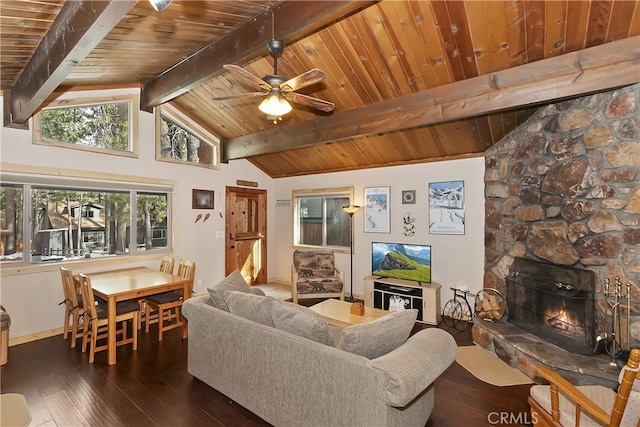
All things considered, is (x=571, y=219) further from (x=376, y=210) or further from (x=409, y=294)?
(x=376, y=210)

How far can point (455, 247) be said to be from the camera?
480 centimetres

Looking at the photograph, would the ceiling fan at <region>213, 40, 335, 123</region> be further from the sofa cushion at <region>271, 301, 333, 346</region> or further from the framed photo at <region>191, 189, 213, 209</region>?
the framed photo at <region>191, 189, 213, 209</region>

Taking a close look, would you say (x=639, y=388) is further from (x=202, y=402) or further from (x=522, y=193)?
(x=202, y=402)

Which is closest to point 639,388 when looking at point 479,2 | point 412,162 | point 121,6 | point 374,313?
point 374,313

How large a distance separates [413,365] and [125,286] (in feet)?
11.0

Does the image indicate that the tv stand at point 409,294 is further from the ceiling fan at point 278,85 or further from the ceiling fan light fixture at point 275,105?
the ceiling fan light fixture at point 275,105

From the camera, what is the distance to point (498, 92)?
9.67 feet

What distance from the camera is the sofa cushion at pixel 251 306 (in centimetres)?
245

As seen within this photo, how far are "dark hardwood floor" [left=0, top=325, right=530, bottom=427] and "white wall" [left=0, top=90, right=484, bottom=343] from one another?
2.43 feet

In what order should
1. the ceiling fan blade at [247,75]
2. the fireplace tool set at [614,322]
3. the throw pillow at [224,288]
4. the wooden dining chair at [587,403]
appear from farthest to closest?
the throw pillow at [224,288] < the fireplace tool set at [614,322] < the ceiling fan blade at [247,75] < the wooden dining chair at [587,403]

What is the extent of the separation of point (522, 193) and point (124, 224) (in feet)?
18.3

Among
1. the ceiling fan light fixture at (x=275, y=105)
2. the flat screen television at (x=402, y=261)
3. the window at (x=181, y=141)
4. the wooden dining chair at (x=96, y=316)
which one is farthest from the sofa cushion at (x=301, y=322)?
the window at (x=181, y=141)

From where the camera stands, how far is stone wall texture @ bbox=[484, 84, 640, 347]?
9.02ft

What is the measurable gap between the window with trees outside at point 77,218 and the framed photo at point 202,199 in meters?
0.42
